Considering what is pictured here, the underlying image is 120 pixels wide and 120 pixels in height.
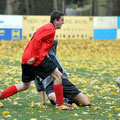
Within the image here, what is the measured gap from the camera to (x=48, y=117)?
5.90 meters

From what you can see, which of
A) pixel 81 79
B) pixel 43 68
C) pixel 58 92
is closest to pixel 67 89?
pixel 58 92

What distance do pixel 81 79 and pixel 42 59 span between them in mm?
4576

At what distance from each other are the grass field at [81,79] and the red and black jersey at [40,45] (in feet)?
2.59

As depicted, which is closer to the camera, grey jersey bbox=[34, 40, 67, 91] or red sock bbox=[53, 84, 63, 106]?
red sock bbox=[53, 84, 63, 106]

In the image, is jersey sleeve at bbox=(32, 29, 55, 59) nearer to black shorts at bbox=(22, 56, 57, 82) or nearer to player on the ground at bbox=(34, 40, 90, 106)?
black shorts at bbox=(22, 56, 57, 82)

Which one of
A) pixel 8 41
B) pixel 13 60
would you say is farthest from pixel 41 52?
pixel 8 41

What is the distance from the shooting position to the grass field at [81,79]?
6164 mm

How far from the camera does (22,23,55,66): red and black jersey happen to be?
6.21m

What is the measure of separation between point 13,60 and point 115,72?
12.5ft

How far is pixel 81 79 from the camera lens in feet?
35.4

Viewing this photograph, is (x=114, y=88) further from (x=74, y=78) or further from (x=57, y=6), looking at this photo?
(x=57, y=6)

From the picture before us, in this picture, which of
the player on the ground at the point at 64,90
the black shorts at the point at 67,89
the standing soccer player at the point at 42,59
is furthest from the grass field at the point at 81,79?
the standing soccer player at the point at 42,59


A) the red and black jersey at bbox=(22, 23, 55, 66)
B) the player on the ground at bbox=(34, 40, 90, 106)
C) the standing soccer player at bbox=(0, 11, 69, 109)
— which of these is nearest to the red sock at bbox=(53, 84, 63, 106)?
the standing soccer player at bbox=(0, 11, 69, 109)

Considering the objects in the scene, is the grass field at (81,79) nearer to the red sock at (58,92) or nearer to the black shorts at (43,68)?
the red sock at (58,92)
